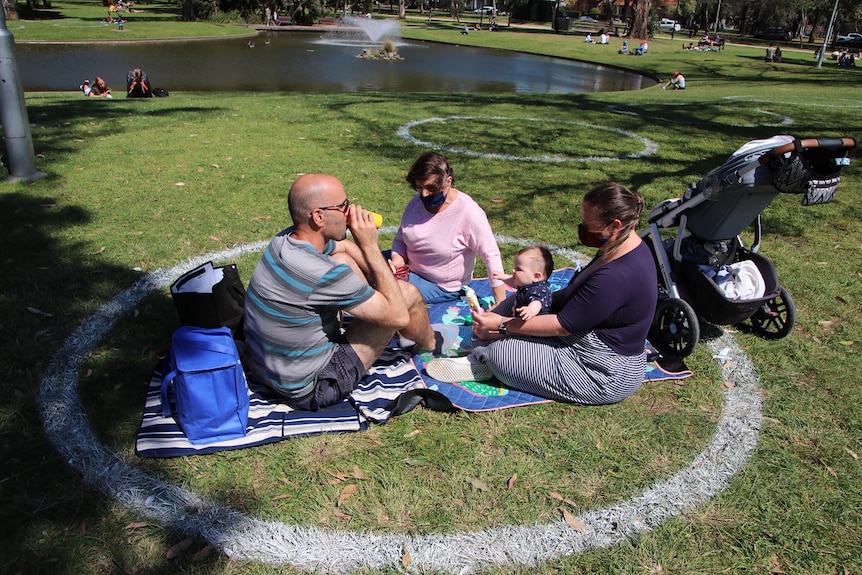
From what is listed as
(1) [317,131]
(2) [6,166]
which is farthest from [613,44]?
(2) [6,166]

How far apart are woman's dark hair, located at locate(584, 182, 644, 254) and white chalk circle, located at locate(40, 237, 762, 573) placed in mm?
1458

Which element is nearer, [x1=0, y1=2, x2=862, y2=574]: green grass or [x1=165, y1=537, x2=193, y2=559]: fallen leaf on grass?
[x1=165, y1=537, x2=193, y2=559]: fallen leaf on grass

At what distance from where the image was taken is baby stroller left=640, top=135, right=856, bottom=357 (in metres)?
4.00

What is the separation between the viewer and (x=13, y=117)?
7.34 m

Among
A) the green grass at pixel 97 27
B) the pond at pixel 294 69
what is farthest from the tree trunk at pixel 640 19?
the green grass at pixel 97 27

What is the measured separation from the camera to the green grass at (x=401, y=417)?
9.92ft

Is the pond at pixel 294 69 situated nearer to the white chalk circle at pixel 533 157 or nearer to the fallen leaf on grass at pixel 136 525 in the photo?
the white chalk circle at pixel 533 157

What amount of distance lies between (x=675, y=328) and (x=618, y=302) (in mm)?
1245

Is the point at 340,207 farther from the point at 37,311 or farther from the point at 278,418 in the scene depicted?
the point at 37,311

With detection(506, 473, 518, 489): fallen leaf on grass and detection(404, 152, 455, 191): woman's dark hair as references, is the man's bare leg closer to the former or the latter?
detection(404, 152, 455, 191): woman's dark hair

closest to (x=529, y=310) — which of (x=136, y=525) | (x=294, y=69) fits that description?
(x=136, y=525)

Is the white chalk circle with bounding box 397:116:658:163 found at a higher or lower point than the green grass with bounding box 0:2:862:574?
higher

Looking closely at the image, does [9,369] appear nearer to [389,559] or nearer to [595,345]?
[389,559]

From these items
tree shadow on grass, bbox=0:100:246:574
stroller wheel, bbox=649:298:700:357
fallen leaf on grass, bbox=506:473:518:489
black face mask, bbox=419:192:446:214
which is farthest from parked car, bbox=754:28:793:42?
fallen leaf on grass, bbox=506:473:518:489
